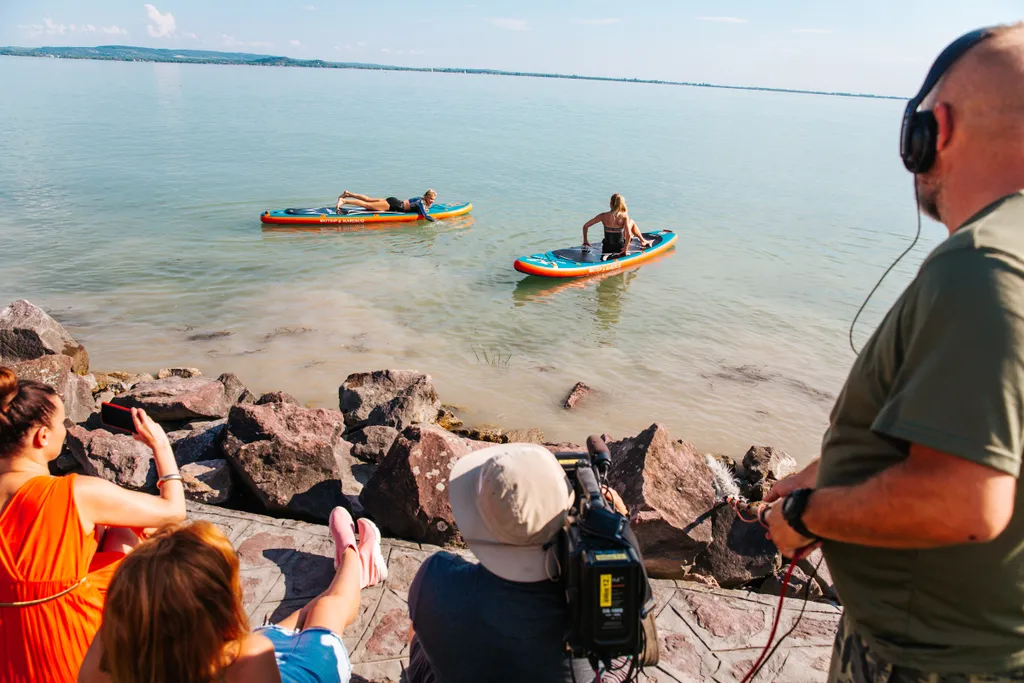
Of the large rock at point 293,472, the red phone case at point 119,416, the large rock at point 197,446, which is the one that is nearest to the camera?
the red phone case at point 119,416

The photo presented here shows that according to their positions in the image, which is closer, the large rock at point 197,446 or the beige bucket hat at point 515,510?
the beige bucket hat at point 515,510

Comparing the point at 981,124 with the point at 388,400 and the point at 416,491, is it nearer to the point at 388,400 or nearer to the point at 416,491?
the point at 416,491

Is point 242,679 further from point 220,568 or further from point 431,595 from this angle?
point 431,595

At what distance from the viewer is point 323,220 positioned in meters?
17.0

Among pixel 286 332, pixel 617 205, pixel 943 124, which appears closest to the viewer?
pixel 943 124

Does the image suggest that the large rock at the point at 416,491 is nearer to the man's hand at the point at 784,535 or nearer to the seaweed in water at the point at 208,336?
the man's hand at the point at 784,535

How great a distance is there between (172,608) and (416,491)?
2.50 meters

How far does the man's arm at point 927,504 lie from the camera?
1410mm

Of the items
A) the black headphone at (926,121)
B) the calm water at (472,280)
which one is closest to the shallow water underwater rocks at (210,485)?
the calm water at (472,280)

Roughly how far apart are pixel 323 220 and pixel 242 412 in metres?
12.3

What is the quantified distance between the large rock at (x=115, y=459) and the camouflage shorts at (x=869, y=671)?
15.1 feet

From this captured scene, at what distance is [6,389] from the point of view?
2633mm

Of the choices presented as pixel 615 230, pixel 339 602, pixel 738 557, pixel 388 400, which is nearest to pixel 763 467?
pixel 738 557

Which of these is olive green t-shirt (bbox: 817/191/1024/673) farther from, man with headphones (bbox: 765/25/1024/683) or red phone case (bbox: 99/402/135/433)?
red phone case (bbox: 99/402/135/433)
